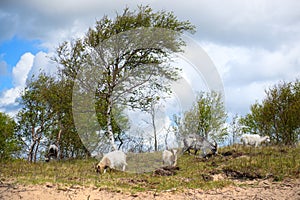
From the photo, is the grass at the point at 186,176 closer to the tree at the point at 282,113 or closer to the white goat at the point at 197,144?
the white goat at the point at 197,144

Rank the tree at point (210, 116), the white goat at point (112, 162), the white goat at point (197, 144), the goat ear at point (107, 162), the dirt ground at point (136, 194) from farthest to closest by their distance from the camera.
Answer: the tree at point (210, 116), the white goat at point (197, 144), the goat ear at point (107, 162), the white goat at point (112, 162), the dirt ground at point (136, 194)

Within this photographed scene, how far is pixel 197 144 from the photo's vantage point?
24.5 m

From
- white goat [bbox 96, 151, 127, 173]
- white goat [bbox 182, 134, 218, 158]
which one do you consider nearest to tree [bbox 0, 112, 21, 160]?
white goat [bbox 182, 134, 218, 158]

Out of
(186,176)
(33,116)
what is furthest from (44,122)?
(186,176)

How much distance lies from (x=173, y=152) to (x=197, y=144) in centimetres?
502

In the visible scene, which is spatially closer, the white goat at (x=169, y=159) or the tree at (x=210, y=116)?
the white goat at (x=169, y=159)

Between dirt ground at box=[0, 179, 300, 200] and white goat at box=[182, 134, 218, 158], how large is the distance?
380 inches

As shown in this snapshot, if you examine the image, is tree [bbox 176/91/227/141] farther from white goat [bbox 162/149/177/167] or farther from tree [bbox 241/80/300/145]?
white goat [bbox 162/149/177/167]

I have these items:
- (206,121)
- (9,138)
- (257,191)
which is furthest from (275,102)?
(9,138)

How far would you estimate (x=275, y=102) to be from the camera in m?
33.0

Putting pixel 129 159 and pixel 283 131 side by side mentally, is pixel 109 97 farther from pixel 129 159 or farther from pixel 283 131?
pixel 283 131

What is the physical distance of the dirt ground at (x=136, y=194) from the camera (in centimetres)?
1250

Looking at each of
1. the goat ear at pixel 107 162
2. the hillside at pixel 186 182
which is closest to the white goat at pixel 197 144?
the hillside at pixel 186 182

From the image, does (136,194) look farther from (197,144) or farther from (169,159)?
(197,144)
